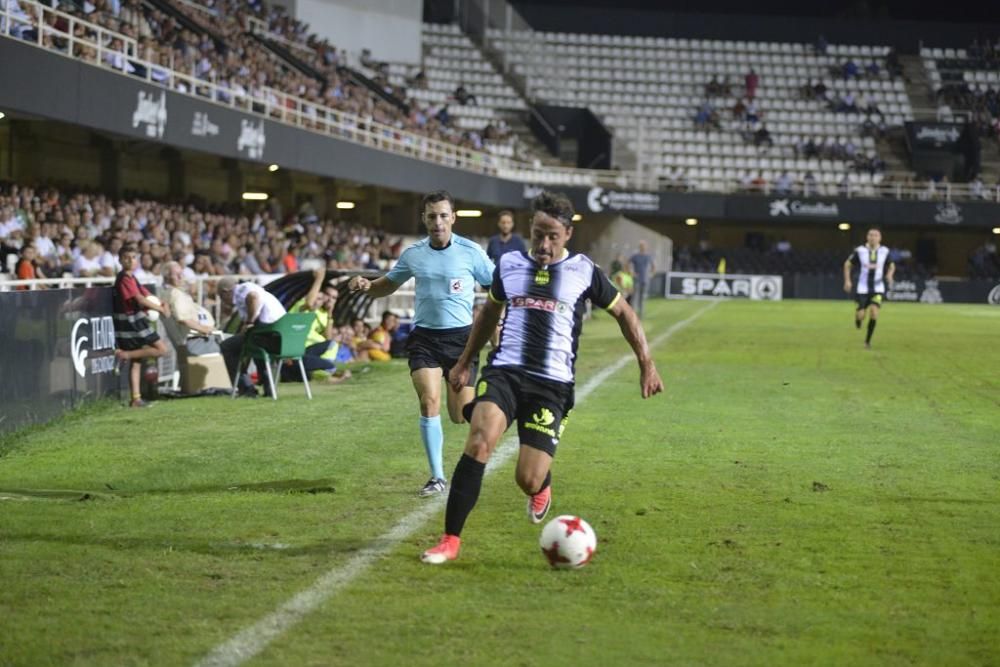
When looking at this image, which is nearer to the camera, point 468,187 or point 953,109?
point 468,187

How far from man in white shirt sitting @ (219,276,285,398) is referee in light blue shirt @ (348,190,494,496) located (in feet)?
20.6

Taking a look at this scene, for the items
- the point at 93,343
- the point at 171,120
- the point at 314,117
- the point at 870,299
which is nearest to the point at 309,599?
the point at 93,343

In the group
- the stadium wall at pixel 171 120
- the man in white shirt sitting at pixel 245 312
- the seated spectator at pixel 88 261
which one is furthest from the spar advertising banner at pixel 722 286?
the man in white shirt sitting at pixel 245 312

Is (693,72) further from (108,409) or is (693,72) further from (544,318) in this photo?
(544,318)

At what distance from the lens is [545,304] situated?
735 centimetres

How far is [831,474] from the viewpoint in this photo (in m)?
10.2

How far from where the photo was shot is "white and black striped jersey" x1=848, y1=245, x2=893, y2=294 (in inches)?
963

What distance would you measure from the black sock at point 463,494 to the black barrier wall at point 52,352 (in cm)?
658

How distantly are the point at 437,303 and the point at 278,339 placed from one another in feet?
21.0

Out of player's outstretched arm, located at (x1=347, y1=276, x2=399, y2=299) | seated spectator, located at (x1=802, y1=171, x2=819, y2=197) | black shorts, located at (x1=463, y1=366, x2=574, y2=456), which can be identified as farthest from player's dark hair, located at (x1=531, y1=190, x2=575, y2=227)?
seated spectator, located at (x1=802, y1=171, x2=819, y2=197)

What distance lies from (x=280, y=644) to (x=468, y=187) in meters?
41.8

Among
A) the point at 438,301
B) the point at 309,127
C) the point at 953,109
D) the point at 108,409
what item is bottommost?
the point at 108,409

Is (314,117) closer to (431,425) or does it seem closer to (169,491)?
(169,491)

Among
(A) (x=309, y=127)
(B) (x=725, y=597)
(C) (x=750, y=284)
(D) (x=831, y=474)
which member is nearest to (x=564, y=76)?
(C) (x=750, y=284)
